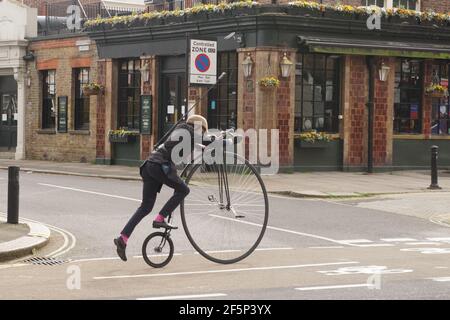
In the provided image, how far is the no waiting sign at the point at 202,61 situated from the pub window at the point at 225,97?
2828 millimetres

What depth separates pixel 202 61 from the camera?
21078 millimetres

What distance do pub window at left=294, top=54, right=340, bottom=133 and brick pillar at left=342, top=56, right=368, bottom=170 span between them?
361 millimetres

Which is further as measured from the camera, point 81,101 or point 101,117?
point 81,101

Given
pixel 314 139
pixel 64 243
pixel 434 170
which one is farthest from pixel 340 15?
pixel 64 243

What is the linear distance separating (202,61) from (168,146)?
12.1 meters

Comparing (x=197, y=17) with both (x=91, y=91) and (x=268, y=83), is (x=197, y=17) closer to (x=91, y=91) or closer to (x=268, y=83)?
(x=268, y=83)

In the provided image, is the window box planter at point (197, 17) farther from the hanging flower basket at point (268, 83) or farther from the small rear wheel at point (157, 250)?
the small rear wheel at point (157, 250)

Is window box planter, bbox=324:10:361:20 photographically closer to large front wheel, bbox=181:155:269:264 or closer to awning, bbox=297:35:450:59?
awning, bbox=297:35:450:59

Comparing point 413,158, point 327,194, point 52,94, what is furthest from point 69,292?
point 52,94

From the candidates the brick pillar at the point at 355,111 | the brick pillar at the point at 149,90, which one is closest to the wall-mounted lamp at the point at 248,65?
the brick pillar at the point at 355,111

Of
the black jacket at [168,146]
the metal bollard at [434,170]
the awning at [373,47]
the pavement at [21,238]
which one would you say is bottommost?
the pavement at [21,238]

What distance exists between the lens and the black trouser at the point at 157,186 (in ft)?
30.1

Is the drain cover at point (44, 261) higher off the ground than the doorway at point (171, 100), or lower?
lower
